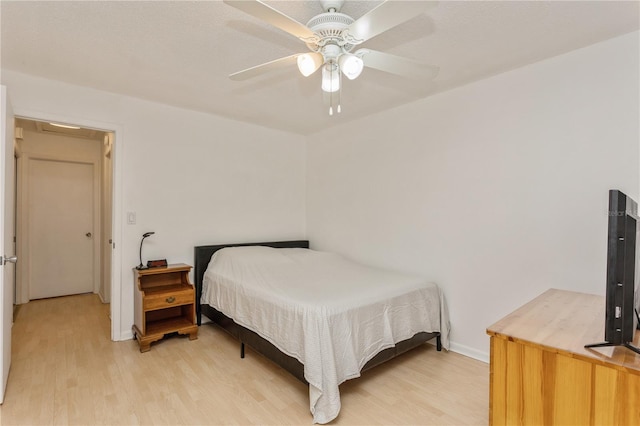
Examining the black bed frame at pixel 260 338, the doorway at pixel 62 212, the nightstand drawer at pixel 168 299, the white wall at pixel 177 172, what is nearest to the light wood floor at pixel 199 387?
the black bed frame at pixel 260 338

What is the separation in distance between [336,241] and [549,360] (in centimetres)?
282

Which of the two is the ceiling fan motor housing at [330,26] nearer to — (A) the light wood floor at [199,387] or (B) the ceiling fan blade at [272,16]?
(B) the ceiling fan blade at [272,16]

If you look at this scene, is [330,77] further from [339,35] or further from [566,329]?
[566,329]

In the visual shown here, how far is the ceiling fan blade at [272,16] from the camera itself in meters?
1.27

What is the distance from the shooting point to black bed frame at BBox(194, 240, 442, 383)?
7.23 feet

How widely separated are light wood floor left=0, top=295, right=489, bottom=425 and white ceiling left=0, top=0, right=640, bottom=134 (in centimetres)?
230

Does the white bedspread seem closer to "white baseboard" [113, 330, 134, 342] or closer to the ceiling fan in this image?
"white baseboard" [113, 330, 134, 342]

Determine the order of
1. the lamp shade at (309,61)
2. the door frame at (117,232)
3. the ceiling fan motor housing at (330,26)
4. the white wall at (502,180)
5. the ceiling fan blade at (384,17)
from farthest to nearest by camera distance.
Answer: the door frame at (117,232) → the white wall at (502,180) → the lamp shade at (309,61) → the ceiling fan motor housing at (330,26) → the ceiling fan blade at (384,17)

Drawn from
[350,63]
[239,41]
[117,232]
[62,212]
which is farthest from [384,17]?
[62,212]

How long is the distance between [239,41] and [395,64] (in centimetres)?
100

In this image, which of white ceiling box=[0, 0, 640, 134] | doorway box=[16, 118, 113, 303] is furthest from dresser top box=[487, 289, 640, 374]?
doorway box=[16, 118, 113, 303]

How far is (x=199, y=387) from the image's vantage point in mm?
2291

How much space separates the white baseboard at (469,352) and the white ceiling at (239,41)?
2.25 meters

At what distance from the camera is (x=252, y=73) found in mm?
1906
